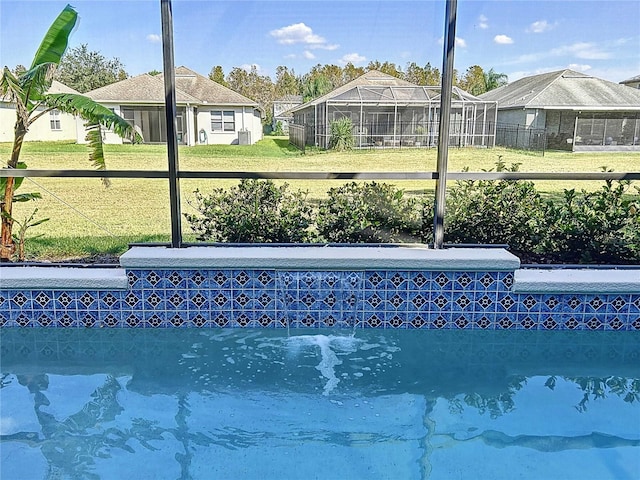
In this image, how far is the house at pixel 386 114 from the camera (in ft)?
14.9

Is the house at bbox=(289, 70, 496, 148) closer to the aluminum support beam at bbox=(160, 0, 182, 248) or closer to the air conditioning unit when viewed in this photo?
the air conditioning unit

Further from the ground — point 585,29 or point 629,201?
point 585,29

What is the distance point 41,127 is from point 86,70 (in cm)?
58

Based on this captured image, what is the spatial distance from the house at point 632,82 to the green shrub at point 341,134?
235 centimetres

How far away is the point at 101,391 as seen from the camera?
10.4 ft

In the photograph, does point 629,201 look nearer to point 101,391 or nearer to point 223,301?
point 223,301

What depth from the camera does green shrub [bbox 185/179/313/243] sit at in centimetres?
466

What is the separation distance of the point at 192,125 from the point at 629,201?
3.58 meters

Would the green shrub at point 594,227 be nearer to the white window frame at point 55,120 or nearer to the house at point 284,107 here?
the house at point 284,107

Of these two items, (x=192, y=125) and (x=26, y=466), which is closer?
(x=26, y=466)

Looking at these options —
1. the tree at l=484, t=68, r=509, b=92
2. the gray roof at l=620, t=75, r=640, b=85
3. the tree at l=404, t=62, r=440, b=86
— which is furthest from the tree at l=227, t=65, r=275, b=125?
the gray roof at l=620, t=75, r=640, b=85

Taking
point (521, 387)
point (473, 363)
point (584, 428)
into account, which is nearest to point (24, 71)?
point (473, 363)

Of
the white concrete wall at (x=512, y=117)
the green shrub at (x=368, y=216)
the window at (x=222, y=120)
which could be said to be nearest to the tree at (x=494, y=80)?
the white concrete wall at (x=512, y=117)

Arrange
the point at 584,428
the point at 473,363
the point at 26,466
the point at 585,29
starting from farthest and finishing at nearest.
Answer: the point at 585,29, the point at 473,363, the point at 584,428, the point at 26,466
